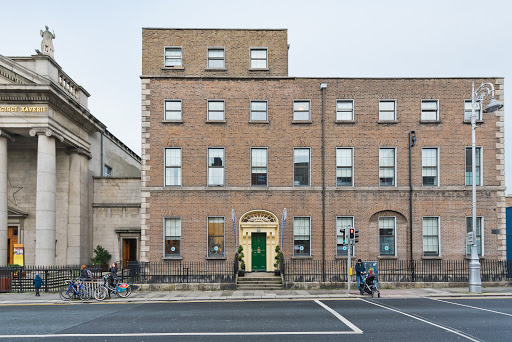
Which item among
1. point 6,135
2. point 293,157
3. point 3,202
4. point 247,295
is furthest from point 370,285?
point 6,135

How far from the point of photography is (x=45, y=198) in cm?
2888

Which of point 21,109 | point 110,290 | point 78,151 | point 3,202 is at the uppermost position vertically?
point 21,109

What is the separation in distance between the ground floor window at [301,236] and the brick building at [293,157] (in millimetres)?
80

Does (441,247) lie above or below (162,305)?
above

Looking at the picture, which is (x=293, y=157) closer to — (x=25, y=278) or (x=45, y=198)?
(x=45, y=198)

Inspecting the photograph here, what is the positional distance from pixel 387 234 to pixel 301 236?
5.24 metres

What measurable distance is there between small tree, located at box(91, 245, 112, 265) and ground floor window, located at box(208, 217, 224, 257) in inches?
441

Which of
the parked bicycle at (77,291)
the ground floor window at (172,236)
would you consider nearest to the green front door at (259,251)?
the ground floor window at (172,236)

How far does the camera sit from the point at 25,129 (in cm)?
2955

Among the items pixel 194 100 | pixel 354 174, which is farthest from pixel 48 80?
pixel 354 174

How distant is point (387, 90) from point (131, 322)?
20.3 metres

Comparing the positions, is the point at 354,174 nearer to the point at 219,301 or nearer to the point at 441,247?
the point at 441,247

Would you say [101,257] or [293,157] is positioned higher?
[293,157]

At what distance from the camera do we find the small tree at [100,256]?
1320 inches
